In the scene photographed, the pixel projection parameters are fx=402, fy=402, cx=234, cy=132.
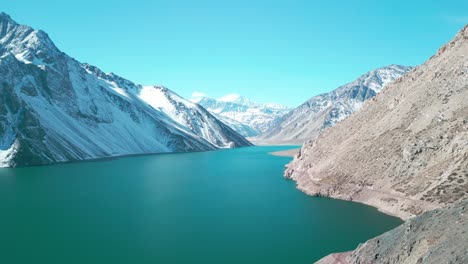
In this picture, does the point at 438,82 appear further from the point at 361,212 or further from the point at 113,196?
the point at 113,196

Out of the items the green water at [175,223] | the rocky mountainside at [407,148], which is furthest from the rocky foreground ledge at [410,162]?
the green water at [175,223]

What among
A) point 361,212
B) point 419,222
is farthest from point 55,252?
point 361,212

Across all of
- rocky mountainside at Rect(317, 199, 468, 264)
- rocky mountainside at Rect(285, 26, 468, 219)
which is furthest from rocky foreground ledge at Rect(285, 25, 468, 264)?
rocky mountainside at Rect(285, 26, 468, 219)

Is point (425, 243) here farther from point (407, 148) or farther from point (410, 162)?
point (407, 148)

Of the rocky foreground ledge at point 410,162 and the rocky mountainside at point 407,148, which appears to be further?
the rocky mountainside at point 407,148

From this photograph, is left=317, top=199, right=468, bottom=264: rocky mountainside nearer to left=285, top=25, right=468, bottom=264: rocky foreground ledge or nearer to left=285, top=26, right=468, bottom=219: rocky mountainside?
left=285, top=25, right=468, bottom=264: rocky foreground ledge

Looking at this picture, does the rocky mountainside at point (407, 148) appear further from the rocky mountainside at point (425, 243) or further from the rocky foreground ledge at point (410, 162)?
the rocky mountainside at point (425, 243)

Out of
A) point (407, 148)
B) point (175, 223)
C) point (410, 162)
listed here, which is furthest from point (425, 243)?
point (407, 148)
